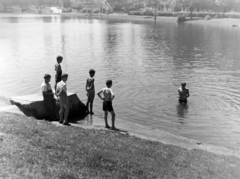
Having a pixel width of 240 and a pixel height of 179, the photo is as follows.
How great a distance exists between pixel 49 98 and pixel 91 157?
214 inches

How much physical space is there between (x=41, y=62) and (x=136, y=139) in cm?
2471

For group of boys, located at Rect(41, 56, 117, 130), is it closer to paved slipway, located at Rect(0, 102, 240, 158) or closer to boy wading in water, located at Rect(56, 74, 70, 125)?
boy wading in water, located at Rect(56, 74, 70, 125)

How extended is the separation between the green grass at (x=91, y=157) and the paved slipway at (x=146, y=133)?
1.22 meters

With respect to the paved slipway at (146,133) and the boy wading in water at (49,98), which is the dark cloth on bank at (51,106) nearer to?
the boy wading in water at (49,98)

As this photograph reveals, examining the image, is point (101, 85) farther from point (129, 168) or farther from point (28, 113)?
point (129, 168)

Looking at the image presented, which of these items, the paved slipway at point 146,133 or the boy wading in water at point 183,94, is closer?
the paved slipway at point 146,133

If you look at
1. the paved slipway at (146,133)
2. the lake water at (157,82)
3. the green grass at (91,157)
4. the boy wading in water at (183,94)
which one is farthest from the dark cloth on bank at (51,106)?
the boy wading in water at (183,94)

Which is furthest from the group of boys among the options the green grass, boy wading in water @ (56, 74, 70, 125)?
the green grass

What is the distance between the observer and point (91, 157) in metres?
9.55

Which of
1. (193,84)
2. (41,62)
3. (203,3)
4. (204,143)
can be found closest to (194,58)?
(193,84)

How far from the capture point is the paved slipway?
13.1m

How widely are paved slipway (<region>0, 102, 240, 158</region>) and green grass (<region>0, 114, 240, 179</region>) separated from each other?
4.02 ft

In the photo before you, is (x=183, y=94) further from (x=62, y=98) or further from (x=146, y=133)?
(x=62, y=98)

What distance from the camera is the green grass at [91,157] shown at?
27.3 ft
